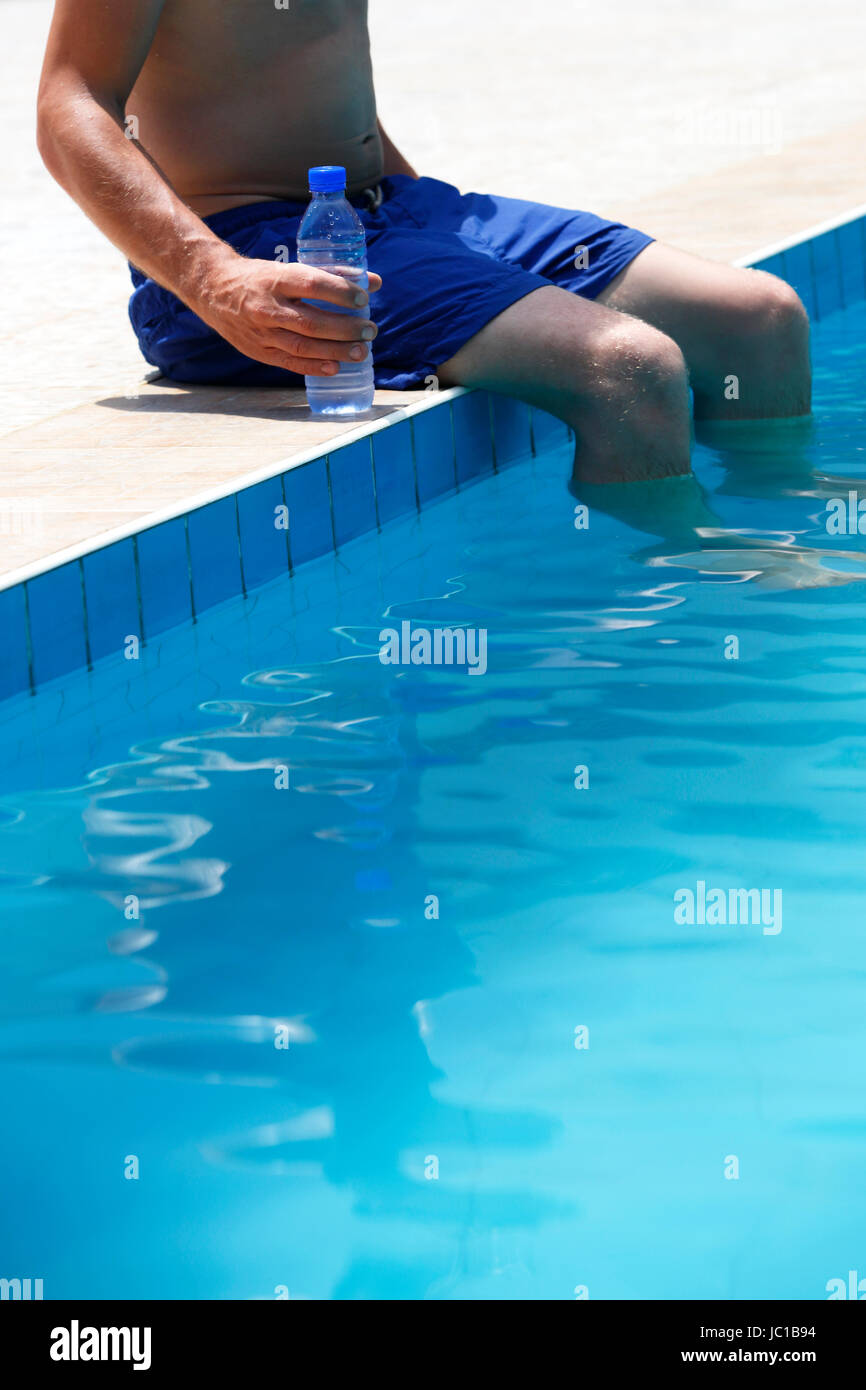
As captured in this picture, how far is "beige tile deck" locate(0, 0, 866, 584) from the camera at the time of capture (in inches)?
141

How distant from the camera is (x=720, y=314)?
13.3ft

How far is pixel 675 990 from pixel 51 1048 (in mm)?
695

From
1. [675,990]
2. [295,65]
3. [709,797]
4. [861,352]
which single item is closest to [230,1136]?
[675,990]

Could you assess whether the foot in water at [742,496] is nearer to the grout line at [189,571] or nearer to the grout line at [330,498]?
the grout line at [330,498]

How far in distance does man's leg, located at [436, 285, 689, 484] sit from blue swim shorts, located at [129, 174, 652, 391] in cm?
7

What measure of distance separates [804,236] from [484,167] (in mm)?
2449

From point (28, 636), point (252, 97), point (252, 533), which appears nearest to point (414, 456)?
point (252, 533)

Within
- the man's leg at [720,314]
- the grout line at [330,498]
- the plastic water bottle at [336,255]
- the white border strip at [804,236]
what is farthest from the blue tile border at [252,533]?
the white border strip at [804,236]

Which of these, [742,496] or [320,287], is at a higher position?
[320,287]

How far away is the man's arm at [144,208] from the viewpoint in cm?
351

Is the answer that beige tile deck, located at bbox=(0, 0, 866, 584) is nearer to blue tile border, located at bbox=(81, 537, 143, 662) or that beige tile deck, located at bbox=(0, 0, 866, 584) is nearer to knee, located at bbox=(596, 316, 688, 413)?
blue tile border, located at bbox=(81, 537, 143, 662)

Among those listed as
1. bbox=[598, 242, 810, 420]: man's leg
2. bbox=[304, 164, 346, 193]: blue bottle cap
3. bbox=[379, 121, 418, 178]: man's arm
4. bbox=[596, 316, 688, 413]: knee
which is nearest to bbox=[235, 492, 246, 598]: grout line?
bbox=[304, 164, 346, 193]: blue bottle cap

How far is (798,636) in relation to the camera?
119 inches

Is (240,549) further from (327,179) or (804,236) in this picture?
(804,236)
